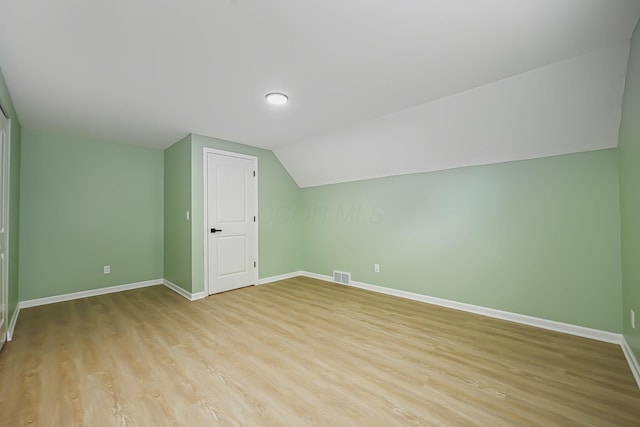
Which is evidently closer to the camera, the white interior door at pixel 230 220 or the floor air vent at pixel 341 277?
the white interior door at pixel 230 220

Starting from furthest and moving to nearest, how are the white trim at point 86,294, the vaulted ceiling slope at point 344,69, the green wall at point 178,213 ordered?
the green wall at point 178,213 → the white trim at point 86,294 → the vaulted ceiling slope at point 344,69

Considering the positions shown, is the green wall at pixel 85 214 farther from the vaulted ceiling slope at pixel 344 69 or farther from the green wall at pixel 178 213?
the vaulted ceiling slope at pixel 344 69

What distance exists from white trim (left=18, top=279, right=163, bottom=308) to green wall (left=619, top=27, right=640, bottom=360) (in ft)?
18.5

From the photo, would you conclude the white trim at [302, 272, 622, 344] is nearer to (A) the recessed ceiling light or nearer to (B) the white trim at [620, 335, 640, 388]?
(B) the white trim at [620, 335, 640, 388]

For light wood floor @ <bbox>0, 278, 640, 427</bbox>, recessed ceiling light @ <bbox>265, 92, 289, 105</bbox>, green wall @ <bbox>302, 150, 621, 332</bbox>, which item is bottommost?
light wood floor @ <bbox>0, 278, 640, 427</bbox>

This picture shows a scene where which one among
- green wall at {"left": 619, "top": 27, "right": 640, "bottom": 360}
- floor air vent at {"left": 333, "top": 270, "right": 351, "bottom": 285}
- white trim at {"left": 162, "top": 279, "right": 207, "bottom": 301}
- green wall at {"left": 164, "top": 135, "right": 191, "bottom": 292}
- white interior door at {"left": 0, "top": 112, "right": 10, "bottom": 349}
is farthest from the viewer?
floor air vent at {"left": 333, "top": 270, "right": 351, "bottom": 285}

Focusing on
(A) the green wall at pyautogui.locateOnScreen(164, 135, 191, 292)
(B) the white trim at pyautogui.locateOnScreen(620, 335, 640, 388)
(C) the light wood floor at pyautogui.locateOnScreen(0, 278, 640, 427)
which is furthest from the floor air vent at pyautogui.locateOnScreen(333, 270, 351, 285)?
(B) the white trim at pyautogui.locateOnScreen(620, 335, 640, 388)

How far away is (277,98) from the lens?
263 centimetres

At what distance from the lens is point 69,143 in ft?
12.4

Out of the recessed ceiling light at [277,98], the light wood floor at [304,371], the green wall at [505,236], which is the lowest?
the light wood floor at [304,371]

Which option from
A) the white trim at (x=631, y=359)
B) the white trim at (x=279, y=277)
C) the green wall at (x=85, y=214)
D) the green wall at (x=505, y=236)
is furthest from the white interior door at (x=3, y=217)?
the white trim at (x=631, y=359)

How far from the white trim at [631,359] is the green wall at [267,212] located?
4.22 metres

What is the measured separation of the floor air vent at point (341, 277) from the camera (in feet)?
14.9

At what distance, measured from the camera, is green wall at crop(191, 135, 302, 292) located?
3803mm
